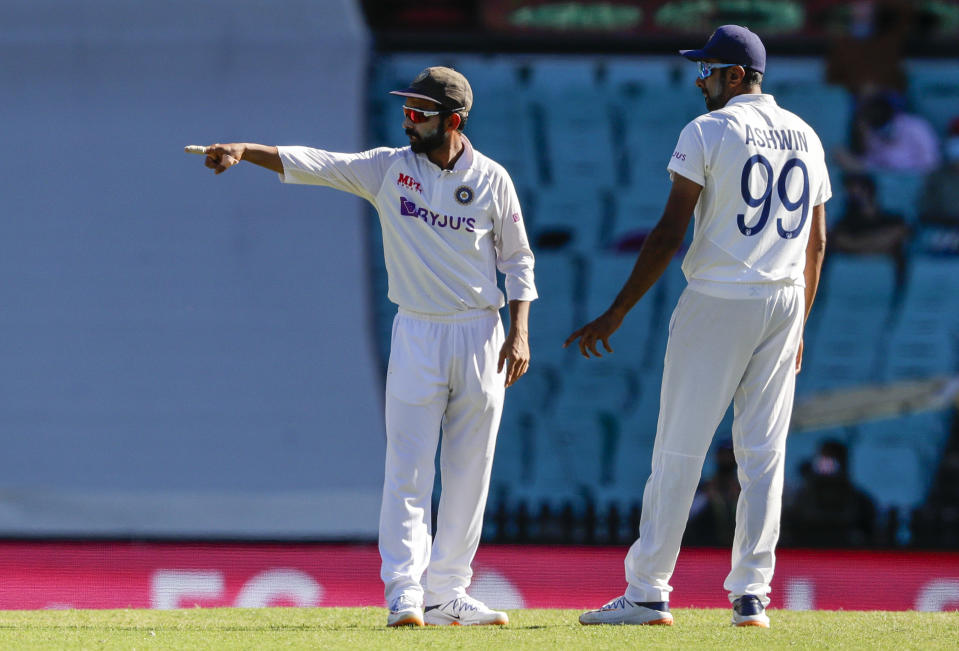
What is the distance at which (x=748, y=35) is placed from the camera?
12.7ft

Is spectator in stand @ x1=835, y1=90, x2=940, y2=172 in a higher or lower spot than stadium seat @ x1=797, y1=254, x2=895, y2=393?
higher

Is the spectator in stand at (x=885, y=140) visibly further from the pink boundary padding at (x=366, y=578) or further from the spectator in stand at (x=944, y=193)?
the pink boundary padding at (x=366, y=578)

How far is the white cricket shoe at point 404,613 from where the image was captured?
12.8 ft

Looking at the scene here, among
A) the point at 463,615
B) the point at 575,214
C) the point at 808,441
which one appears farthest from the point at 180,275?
the point at 463,615

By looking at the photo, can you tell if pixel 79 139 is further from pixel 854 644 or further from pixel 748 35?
pixel 854 644

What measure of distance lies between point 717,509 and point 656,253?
4435 mm

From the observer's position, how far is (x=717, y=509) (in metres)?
7.96

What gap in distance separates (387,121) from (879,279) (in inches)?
132

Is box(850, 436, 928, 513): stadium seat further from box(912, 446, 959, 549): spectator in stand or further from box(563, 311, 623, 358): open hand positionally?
box(563, 311, 623, 358): open hand

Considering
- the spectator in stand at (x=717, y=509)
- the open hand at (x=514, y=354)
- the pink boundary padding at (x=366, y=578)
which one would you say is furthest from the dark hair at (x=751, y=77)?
the spectator in stand at (x=717, y=509)

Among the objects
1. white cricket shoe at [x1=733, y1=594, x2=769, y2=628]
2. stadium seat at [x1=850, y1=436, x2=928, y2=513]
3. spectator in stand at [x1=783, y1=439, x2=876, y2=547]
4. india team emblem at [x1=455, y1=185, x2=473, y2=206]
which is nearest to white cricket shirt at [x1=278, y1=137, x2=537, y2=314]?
india team emblem at [x1=455, y1=185, x2=473, y2=206]

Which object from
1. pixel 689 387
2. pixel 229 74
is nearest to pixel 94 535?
pixel 229 74

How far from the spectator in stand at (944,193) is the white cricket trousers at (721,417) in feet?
18.3

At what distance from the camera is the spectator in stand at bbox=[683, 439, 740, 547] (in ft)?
25.7
